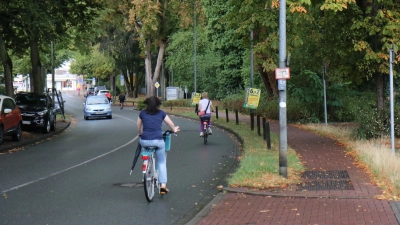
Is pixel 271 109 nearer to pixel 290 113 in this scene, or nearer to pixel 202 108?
pixel 290 113

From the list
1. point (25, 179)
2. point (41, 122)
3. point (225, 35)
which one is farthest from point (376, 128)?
point (225, 35)

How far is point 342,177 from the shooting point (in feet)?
39.3

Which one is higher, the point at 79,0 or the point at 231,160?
the point at 79,0

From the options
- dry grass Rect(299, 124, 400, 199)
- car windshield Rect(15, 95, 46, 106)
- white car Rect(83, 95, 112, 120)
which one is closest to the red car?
car windshield Rect(15, 95, 46, 106)

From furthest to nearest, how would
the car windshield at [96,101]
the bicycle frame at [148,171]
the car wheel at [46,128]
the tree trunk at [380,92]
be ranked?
1. the car windshield at [96,101]
2. the car wheel at [46,128]
3. the tree trunk at [380,92]
4. the bicycle frame at [148,171]

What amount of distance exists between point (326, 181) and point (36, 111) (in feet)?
57.9

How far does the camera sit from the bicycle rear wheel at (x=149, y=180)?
32.1 ft

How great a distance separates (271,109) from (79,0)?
561 inches

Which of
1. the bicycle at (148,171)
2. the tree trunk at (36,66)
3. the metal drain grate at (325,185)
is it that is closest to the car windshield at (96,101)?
the tree trunk at (36,66)

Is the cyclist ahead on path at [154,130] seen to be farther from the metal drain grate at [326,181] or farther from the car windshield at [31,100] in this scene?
the car windshield at [31,100]

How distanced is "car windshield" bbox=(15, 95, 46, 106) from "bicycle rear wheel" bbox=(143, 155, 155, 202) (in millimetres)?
18730

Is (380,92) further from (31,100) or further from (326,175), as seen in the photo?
(31,100)

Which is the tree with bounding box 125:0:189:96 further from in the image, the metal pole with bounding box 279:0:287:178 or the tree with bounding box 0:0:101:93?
the metal pole with bounding box 279:0:287:178

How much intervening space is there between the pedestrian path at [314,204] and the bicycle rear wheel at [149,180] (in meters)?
1.03
